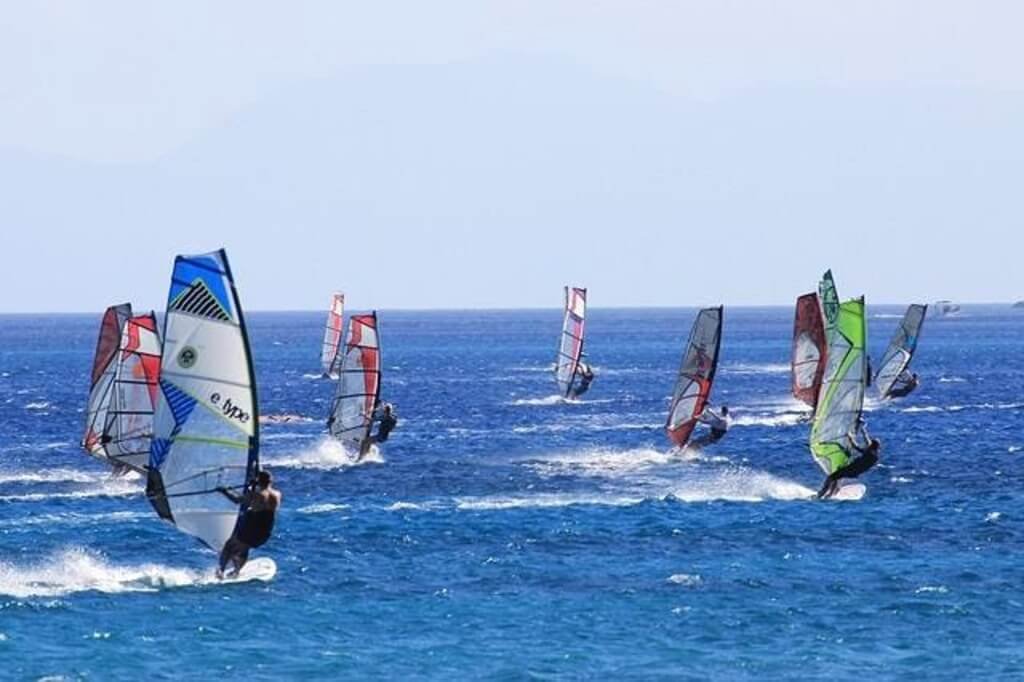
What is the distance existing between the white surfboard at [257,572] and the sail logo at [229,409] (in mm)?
4098

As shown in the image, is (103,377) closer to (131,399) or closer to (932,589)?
(131,399)

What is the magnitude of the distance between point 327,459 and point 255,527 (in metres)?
29.7

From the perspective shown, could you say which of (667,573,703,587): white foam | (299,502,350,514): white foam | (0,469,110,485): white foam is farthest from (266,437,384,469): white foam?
(667,573,703,587): white foam

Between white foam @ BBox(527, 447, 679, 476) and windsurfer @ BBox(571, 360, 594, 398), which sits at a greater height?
windsurfer @ BBox(571, 360, 594, 398)

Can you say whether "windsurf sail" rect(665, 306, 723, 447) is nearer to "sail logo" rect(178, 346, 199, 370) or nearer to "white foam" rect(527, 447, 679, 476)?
"white foam" rect(527, 447, 679, 476)

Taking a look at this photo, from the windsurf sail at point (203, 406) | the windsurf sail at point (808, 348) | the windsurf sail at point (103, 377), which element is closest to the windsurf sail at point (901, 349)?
the windsurf sail at point (808, 348)

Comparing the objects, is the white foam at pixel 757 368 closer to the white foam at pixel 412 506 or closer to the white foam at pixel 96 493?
the white foam at pixel 96 493

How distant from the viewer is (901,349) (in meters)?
103

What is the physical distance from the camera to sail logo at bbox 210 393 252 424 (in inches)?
1432

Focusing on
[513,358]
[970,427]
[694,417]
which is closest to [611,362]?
[513,358]

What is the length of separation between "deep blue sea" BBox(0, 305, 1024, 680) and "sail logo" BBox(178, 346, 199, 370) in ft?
13.5

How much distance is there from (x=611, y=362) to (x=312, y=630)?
13855 cm

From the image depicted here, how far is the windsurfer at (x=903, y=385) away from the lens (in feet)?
331

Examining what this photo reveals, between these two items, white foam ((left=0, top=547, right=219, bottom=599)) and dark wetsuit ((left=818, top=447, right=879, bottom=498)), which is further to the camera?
dark wetsuit ((left=818, top=447, right=879, bottom=498))
